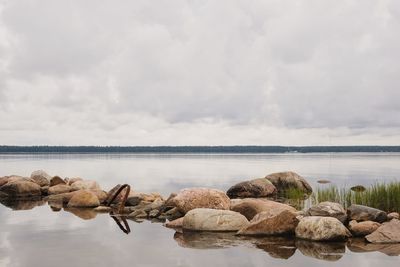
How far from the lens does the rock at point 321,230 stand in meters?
13.0

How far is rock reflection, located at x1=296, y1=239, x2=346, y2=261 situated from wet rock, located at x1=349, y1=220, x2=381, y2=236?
45.1 inches

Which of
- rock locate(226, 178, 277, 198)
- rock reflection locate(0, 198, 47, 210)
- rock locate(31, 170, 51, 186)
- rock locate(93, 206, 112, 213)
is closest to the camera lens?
rock locate(93, 206, 112, 213)

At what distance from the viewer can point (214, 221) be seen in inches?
573

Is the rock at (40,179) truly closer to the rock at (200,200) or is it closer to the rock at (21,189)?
the rock at (21,189)

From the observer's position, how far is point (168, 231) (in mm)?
14766

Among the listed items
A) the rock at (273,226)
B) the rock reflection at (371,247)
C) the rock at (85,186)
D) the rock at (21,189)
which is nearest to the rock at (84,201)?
the rock at (85,186)

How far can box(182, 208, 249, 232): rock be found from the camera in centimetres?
1447

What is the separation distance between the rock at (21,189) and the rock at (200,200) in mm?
11790

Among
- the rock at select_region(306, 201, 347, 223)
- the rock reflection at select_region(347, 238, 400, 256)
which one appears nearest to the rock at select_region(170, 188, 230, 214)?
the rock at select_region(306, 201, 347, 223)

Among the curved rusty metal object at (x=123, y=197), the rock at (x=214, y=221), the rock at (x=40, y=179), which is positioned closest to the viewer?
the rock at (x=214, y=221)

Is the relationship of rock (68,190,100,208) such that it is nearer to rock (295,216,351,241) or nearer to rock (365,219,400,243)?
rock (295,216,351,241)

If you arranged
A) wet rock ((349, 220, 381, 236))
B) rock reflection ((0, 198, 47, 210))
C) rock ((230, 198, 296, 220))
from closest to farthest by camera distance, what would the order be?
wet rock ((349, 220, 381, 236)) < rock ((230, 198, 296, 220)) < rock reflection ((0, 198, 47, 210))

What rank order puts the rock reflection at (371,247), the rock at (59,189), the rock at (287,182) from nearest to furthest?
the rock reflection at (371,247)
the rock at (59,189)
the rock at (287,182)

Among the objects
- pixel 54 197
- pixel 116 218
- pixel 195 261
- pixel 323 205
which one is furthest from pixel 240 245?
pixel 54 197
